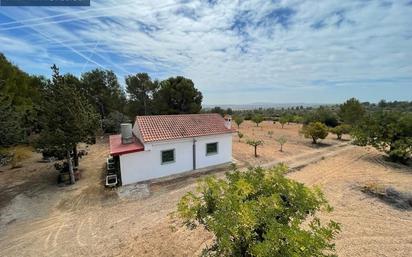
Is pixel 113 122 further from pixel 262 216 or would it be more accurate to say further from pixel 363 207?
pixel 262 216

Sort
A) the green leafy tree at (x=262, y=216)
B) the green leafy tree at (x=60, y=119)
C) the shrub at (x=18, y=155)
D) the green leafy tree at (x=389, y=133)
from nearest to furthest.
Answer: the green leafy tree at (x=262, y=216) < the green leafy tree at (x=60, y=119) < the green leafy tree at (x=389, y=133) < the shrub at (x=18, y=155)

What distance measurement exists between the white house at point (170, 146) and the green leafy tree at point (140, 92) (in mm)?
Result: 19183

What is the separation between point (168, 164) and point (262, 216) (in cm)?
979

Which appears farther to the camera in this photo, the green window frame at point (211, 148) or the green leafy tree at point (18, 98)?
the green window frame at point (211, 148)

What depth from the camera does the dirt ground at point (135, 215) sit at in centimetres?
675

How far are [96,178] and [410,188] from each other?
16.2 meters

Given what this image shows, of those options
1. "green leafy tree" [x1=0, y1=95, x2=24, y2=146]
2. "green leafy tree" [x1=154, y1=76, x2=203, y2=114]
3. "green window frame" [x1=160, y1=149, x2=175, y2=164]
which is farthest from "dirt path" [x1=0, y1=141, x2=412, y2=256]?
"green leafy tree" [x1=154, y1=76, x2=203, y2=114]

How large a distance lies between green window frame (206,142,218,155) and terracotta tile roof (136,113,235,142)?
0.83 meters

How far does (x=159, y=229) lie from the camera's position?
770 cm

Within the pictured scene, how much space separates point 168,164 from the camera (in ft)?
42.8

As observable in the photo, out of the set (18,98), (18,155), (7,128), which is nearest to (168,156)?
(7,128)

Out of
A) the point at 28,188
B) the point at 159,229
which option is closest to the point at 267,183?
the point at 159,229

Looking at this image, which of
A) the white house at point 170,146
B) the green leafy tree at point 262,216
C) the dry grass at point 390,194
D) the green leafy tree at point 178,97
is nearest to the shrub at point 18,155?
the white house at point 170,146

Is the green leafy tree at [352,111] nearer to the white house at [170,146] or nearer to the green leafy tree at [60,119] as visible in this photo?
the white house at [170,146]
